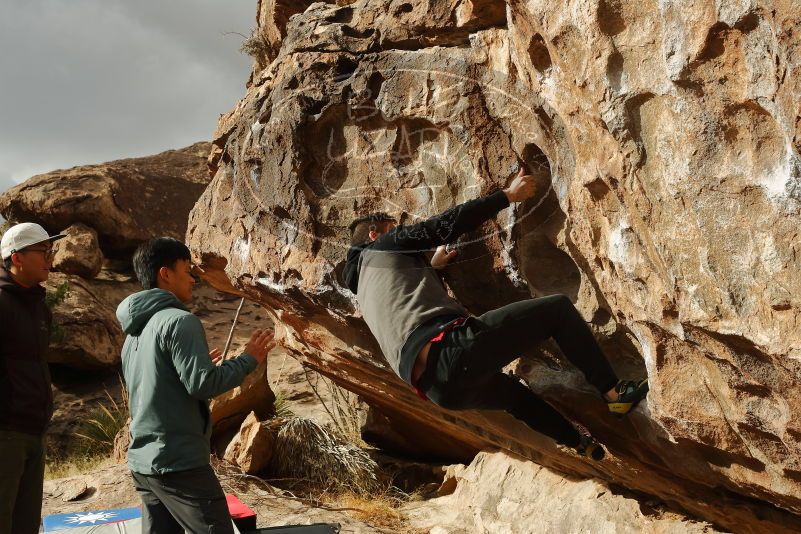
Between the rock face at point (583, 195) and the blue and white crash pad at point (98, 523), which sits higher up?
the rock face at point (583, 195)

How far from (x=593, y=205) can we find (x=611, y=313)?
2.16 feet

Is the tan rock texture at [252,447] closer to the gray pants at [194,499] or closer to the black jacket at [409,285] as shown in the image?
the black jacket at [409,285]

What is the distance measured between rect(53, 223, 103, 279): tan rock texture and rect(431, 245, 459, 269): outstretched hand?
29.0 feet

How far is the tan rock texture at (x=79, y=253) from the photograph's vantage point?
11.5m

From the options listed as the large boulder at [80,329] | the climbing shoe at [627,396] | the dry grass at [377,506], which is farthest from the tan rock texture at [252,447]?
the climbing shoe at [627,396]

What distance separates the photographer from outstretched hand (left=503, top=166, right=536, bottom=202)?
142 inches

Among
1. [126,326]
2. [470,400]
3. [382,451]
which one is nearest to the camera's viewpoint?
[126,326]

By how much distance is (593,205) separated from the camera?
3311 mm

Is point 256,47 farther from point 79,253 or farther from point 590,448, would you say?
point 79,253

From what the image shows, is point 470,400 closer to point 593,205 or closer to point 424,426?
point 593,205

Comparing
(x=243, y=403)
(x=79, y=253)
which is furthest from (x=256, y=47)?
(x=79, y=253)

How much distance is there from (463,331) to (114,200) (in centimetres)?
1011

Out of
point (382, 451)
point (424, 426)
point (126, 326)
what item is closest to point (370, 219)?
point (126, 326)

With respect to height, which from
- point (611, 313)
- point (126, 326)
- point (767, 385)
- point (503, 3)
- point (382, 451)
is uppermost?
point (503, 3)
